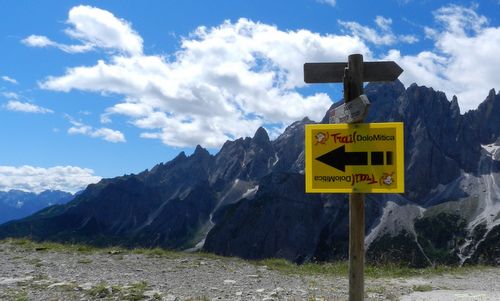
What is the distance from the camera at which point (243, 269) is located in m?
19.4

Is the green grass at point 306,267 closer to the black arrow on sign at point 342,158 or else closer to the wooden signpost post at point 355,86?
the wooden signpost post at point 355,86

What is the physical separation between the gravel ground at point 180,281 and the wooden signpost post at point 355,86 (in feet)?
15.7

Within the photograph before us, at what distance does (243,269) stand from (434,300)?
8054 mm

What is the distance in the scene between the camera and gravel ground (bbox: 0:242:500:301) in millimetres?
13891

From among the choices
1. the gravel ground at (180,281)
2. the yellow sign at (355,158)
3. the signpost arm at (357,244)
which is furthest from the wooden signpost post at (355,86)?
the gravel ground at (180,281)

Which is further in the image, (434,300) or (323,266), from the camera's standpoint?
(323,266)

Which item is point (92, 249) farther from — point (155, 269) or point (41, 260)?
point (155, 269)

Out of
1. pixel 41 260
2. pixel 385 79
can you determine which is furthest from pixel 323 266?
pixel 385 79

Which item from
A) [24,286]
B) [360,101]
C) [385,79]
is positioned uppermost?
[385,79]

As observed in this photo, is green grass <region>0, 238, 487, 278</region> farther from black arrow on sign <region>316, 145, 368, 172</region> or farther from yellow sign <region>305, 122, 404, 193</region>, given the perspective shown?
black arrow on sign <region>316, 145, 368, 172</region>

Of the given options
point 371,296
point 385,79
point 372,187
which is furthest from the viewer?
point 371,296

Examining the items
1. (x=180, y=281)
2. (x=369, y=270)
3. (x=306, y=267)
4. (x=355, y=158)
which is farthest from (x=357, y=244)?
(x=306, y=267)

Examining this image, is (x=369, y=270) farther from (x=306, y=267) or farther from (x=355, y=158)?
(x=355, y=158)

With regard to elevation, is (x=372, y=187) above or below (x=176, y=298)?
above
